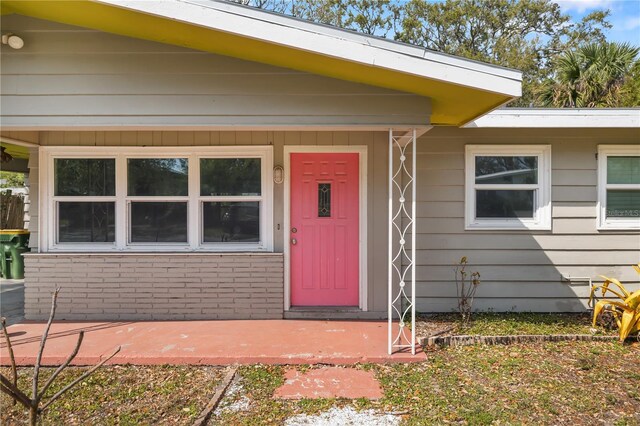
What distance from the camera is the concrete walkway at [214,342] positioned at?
13.1ft

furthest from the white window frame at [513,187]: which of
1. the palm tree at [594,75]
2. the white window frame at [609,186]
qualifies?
the palm tree at [594,75]

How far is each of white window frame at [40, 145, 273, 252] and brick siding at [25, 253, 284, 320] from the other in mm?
187

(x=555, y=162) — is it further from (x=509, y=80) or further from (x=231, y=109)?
(x=231, y=109)

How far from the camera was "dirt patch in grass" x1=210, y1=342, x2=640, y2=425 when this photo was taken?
121 inches

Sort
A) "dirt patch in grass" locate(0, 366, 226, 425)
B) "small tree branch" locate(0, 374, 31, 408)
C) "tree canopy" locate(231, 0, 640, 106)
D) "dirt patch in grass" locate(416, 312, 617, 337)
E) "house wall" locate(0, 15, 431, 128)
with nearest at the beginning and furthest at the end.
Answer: "small tree branch" locate(0, 374, 31, 408) < "dirt patch in grass" locate(0, 366, 226, 425) < "house wall" locate(0, 15, 431, 128) < "dirt patch in grass" locate(416, 312, 617, 337) < "tree canopy" locate(231, 0, 640, 106)

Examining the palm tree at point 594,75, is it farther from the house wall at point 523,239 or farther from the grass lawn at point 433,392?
the grass lawn at point 433,392

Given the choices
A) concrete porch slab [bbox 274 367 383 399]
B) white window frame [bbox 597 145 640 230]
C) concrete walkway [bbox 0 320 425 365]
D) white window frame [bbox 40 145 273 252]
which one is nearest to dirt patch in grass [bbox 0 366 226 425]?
concrete walkway [bbox 0 320 425 365]

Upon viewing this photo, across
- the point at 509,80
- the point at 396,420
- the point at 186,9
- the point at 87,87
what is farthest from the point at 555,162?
the point at 87,87

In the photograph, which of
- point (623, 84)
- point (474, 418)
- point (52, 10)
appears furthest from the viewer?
point (623, 84)

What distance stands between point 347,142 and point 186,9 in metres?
2.50

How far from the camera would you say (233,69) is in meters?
3.94

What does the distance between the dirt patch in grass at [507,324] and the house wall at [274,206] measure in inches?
28.2

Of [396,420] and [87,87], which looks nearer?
[396,420]

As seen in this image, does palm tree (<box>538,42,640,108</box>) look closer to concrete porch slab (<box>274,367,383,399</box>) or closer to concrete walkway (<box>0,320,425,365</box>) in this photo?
concrete walkway (<box>0,320,425,365</box>)
